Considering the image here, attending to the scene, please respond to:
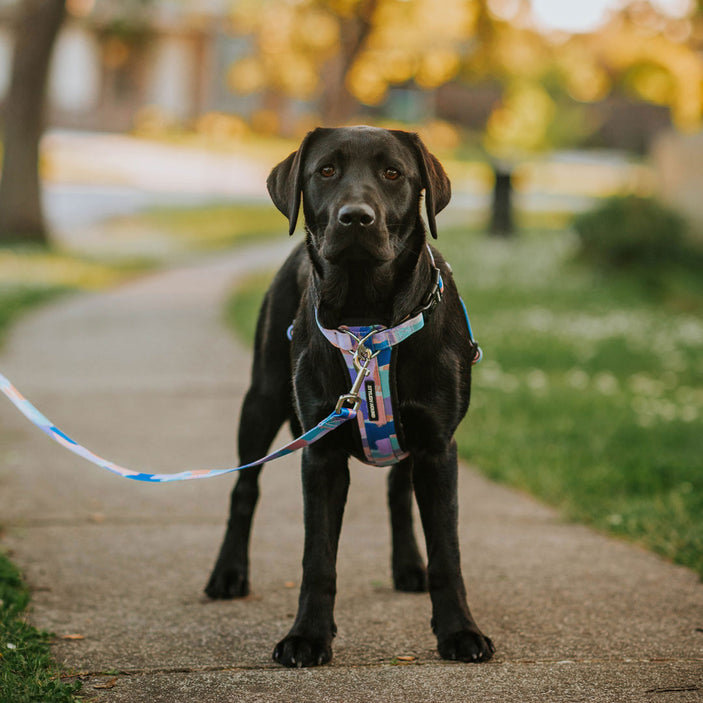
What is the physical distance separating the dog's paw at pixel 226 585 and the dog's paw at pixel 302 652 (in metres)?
0.72

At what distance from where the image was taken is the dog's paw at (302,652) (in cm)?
344

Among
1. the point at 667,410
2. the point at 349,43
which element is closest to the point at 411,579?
the point at 667,410

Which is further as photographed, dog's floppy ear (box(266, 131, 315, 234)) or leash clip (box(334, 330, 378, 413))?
dog's floppy ear (box(266, 131, 315, 234))

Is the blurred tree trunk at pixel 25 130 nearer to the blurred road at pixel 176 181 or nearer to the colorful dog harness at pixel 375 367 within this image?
the blurred road at pixel 176 181

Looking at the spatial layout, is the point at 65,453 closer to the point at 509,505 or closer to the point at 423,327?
the point at 509,505

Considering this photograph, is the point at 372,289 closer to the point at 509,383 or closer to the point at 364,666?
the point at 364,666

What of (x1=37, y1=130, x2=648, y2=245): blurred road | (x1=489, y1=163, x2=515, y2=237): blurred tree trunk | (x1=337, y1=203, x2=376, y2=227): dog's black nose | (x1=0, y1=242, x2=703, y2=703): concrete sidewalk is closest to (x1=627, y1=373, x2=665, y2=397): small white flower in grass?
(x1=0, y1=242, x2=703, y2=703): concrete sidewalk

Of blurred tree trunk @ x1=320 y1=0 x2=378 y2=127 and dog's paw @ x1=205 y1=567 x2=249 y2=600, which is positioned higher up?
blurred tree trunk @ x1=320 y1=0 x2=378 y2=127

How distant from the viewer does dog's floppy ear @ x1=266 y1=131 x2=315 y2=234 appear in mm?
3555

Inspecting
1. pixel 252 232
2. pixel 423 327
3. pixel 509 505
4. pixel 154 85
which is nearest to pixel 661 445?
pixel 509 505

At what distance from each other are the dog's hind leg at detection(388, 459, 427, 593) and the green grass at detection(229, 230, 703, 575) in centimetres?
126

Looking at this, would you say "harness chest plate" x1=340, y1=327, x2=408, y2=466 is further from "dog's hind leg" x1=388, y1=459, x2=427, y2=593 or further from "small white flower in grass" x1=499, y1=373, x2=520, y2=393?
"small white flower in grass" x1=499, y1=373, x2=520, y2=393

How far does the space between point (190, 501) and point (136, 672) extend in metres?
2.26

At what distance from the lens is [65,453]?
256 inches
